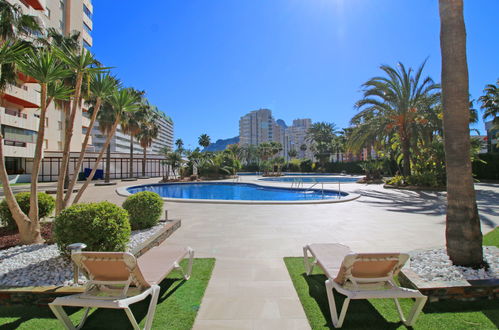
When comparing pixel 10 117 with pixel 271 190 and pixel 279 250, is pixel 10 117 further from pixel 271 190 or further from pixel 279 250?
pixel 279 250

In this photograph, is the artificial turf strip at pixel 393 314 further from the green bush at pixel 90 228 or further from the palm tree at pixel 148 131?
the palm tree at pixel 148 131

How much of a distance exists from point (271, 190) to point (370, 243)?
49.3ft

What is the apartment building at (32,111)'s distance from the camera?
23.1 m

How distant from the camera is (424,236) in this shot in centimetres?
612

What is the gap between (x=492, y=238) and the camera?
5762mm

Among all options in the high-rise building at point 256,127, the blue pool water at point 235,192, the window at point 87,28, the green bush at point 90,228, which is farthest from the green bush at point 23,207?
the high-rise building at point 256,127

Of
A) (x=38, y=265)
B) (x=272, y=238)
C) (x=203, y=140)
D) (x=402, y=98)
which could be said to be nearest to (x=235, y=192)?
(x=402, y=98)

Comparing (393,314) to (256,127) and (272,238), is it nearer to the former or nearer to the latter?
(272,238)

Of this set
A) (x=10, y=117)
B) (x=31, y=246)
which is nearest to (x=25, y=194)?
(x=31, y=246)

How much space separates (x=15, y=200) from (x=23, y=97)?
25731 millimetres

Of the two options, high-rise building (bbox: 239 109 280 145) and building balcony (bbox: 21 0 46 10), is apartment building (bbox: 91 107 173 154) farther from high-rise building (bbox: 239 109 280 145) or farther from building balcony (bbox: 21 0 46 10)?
building balcony (bbox: 21 0 46 10)

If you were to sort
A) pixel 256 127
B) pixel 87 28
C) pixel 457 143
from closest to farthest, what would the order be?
pixel 457 143 < pixel 87 28 < pixel 256 127

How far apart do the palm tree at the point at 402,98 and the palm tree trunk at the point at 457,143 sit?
14792 mm

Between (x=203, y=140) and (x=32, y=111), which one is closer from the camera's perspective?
(x=32, y=111)
